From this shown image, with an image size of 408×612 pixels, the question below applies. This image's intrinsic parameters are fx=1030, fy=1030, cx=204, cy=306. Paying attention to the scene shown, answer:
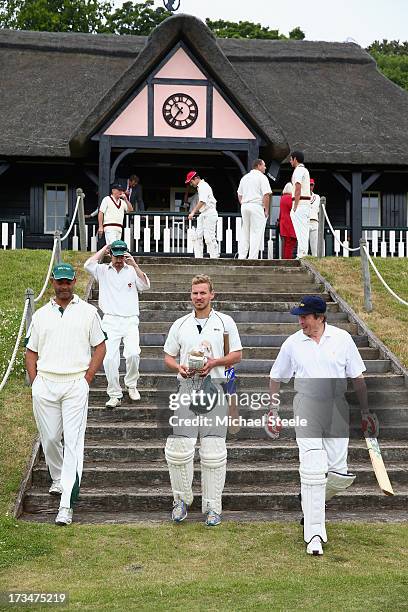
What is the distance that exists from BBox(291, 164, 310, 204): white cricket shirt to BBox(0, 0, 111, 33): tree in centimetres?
3053

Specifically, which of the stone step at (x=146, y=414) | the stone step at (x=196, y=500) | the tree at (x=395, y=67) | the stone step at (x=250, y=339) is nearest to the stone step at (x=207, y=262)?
the stone step at (x=250, y=339)

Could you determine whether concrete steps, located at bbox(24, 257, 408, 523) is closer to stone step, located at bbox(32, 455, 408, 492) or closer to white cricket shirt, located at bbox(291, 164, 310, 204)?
stone step, located at bbox(32, 455, 408, 492)

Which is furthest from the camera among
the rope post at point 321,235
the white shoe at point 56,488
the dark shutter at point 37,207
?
the dark shutter at point 37,207

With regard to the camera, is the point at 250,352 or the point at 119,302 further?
the point at 250,352

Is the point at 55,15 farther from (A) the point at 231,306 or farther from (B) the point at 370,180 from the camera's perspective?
(A) the point at 231,306

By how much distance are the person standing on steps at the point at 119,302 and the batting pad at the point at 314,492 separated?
3176mm

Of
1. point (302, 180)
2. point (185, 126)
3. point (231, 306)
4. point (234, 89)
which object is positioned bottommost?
point (231, 306)

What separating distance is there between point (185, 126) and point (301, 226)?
14.6 ft

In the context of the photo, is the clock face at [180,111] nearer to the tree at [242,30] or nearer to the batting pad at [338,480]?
the batting pad at [338,480]

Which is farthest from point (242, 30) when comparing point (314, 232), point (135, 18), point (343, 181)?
point (314, 232)

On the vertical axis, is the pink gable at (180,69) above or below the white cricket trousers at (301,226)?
above

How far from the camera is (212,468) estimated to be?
7.65 metres

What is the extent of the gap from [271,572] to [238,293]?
7.32 m

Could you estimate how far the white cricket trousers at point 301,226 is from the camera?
16.3m
